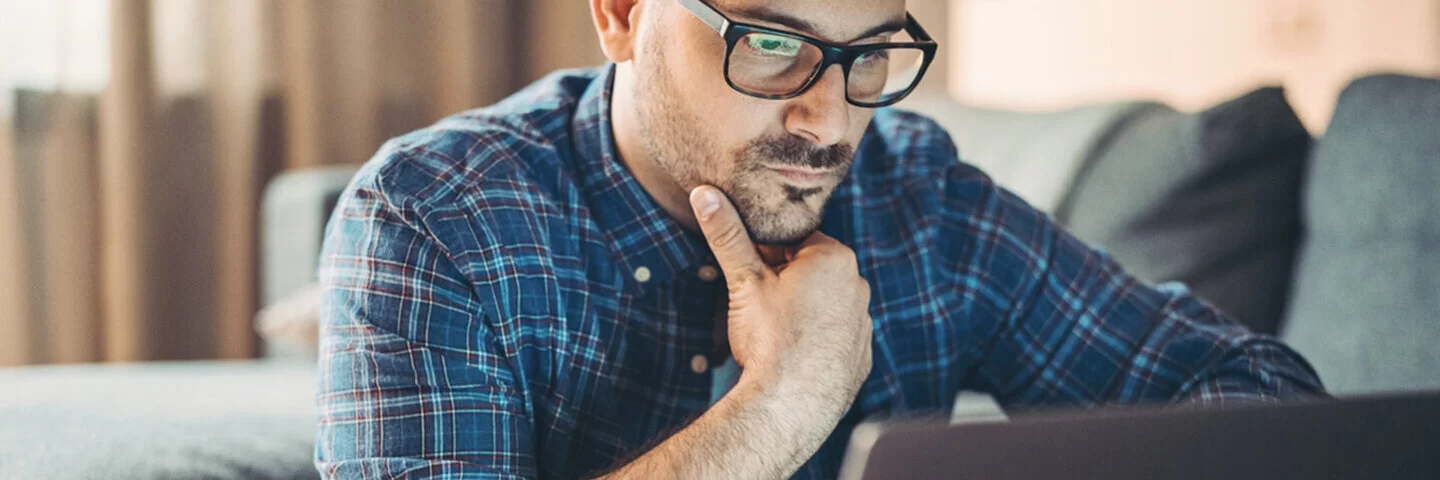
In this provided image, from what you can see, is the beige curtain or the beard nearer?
the beard

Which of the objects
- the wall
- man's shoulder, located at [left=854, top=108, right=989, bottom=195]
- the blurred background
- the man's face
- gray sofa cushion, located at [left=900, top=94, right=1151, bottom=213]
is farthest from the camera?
the wall

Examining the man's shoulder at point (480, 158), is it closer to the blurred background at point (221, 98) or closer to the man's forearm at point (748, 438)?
the man's forearm at point (748, 438)

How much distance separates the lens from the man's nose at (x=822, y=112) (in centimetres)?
89

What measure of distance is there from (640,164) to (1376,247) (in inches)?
31.2

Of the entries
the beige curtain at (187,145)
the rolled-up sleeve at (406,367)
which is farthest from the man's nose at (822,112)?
the beige curtain at (187,145)

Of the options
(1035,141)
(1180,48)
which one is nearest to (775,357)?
(1035,141)

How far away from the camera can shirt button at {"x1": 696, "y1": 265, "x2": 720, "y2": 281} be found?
992mm

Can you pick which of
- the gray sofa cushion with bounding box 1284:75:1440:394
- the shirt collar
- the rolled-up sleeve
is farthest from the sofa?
the shirt collar

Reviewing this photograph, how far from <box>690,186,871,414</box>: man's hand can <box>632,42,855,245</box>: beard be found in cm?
2

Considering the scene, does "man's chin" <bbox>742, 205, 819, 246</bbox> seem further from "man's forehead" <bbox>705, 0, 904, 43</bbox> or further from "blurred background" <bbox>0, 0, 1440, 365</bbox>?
"blurred background" <bbox>0, 0, 1440, 365</bbox>

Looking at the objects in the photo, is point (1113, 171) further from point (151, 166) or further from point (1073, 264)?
point (151, 166)

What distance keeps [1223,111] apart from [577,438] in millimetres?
979

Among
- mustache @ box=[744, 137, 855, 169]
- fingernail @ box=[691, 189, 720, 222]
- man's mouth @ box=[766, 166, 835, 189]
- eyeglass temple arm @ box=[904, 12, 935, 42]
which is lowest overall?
fingernail @ box=[691, 189, 720, 222]

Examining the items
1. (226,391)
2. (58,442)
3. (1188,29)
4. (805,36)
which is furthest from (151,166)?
(1188,29)
